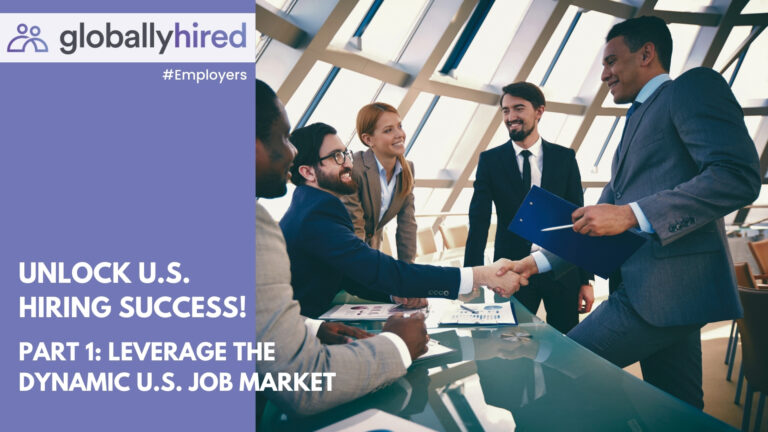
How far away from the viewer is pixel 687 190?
1147 millimetres

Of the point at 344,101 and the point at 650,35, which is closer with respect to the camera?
the point at 650,35

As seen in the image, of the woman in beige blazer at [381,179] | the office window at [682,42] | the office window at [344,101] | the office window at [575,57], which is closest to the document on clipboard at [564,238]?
the woman in beige blazer at [381,179]

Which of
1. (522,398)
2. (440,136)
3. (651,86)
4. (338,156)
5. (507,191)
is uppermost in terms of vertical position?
(440,136)

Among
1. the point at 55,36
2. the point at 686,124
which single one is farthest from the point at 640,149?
the point at 55,36

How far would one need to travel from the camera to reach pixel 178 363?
720mm

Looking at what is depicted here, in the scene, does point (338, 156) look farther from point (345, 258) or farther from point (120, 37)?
point (120, 37)

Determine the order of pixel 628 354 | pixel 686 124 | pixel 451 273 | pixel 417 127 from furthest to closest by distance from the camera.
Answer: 1. pixel 417 127
2. pixel 451 273
3. pixel 628 354
4. pixel 686 124

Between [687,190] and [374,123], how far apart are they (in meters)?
1.76

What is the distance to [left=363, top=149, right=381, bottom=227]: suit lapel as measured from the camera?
2514 millimetres

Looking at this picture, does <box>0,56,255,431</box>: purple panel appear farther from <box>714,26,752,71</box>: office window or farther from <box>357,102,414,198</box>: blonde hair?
<box>714,26,752,71</box>: office window

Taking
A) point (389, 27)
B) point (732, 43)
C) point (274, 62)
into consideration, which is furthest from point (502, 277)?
point (732, 43)

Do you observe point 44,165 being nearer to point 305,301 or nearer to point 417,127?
point 305,301

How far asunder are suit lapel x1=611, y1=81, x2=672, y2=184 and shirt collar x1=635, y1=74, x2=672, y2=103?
7cm

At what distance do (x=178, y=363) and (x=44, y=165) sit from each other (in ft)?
1.28
